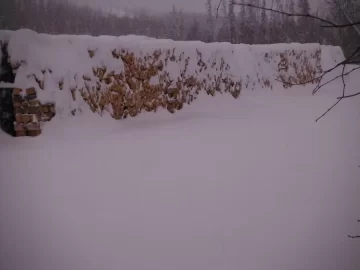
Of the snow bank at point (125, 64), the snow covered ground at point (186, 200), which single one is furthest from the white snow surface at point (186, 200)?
the snow bank at point (125, 64)

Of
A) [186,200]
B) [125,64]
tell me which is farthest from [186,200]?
[125,64]

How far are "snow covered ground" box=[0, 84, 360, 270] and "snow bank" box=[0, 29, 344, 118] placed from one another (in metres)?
0.94

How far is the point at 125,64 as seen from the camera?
15.7 feet

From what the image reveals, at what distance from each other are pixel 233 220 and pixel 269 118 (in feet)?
9.88

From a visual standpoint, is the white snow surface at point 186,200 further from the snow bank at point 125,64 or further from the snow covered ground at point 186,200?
the snow bank at point 125,64

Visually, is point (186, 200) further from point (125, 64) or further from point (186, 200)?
point (125, 64)

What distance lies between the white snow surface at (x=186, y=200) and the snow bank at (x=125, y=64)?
0.92 meters

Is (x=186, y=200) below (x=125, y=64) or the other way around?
below

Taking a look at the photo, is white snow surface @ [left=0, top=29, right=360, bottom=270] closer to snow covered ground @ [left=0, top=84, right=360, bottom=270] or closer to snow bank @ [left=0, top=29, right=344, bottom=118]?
snow covered ground @ [left=0, top=84, right=360, bottom=270]

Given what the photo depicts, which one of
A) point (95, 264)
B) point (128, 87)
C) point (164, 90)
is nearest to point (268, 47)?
point (164, 90)

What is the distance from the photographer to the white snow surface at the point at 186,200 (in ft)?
4.28

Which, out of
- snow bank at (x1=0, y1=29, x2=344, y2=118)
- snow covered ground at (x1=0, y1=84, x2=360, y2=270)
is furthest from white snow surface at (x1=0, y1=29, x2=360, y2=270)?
snow bank at (x1=0, y1=29, x2=344, y2=118)

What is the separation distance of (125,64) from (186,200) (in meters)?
3.52

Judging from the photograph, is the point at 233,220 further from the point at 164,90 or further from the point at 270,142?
the point at 164,90
